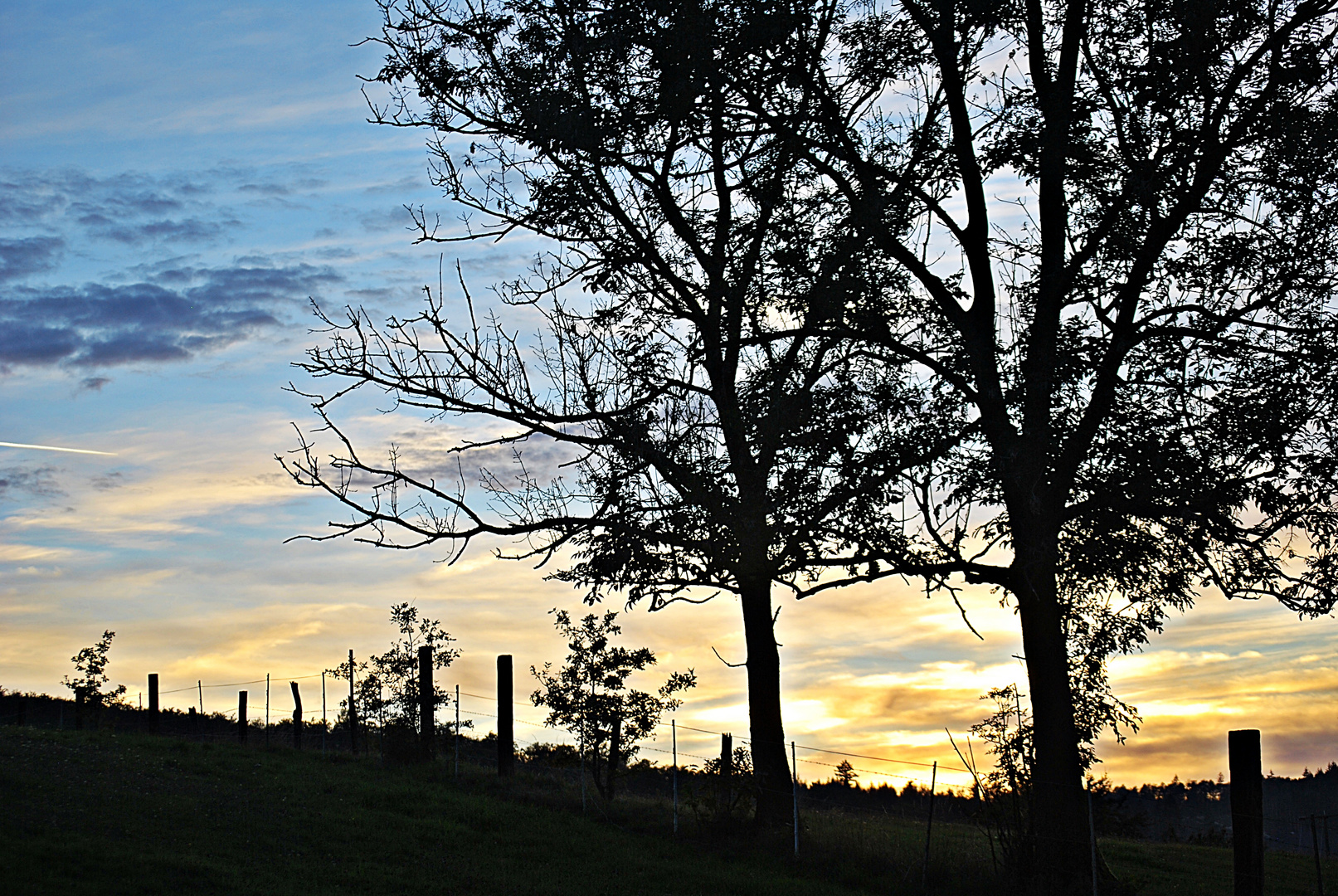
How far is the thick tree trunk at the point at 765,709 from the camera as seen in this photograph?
1759 centimetres

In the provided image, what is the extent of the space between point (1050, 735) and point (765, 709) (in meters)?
4.76

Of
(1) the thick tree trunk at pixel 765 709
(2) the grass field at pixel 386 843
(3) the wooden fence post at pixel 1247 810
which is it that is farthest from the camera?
(1) the thick tree trunk at pixel 765 709

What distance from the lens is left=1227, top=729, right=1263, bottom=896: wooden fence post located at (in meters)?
14.0

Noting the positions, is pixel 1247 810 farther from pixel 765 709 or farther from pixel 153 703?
pixel 153 703

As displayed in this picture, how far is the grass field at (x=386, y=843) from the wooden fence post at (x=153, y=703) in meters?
11.0

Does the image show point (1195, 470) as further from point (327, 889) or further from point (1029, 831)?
point (327, 889)

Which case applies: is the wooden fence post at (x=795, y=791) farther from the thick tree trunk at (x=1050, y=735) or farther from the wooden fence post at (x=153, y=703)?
the wooden fence post at (x=153, y=703)

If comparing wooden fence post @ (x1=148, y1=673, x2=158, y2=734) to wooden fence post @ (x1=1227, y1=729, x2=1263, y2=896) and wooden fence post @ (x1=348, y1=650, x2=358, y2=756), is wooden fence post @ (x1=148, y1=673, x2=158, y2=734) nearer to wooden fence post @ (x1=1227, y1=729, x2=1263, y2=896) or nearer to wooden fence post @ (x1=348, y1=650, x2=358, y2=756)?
wooden fence post @ (x1=348, y1=650, x2=358, y2=756)

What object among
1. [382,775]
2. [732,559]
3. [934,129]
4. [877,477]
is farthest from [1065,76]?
[382,775]

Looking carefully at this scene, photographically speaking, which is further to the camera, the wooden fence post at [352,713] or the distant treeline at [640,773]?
the wooden fence post at [352,713]

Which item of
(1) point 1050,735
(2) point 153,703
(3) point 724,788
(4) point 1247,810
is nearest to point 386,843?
(3) point 724,788

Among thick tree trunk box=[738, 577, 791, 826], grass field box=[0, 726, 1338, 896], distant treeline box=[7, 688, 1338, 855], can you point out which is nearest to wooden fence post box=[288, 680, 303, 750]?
distant treeline box=[7, 688, 1338, 855]

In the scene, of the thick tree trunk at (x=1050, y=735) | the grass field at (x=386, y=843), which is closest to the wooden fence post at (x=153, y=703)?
the grass field at (x=386, y=843)

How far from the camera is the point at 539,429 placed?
645 inches
